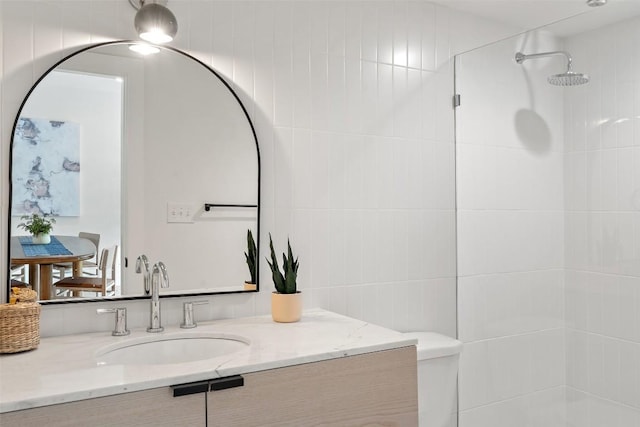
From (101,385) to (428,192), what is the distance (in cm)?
160

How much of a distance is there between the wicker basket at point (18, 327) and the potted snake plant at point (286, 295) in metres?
0.71

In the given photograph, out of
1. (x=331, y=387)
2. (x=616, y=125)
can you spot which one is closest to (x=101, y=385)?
(x=331, y=387)

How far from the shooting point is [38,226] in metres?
1.50

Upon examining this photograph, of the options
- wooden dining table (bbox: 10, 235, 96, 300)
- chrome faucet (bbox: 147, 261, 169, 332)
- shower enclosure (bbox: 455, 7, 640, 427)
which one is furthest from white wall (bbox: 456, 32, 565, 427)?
wooden dining table (bbox: 10, 235, 96, 300)

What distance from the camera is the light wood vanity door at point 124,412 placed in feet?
3.34

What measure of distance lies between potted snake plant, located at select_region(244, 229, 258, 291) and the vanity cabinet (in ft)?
1.85

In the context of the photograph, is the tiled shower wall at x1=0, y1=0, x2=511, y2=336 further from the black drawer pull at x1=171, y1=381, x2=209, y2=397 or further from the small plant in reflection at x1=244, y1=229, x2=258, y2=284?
the black drawer pull at x1=171, y1=381, x2=209, y2=397

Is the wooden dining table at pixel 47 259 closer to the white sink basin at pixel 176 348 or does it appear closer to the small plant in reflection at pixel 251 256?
the white sink basin at pixel 176 348

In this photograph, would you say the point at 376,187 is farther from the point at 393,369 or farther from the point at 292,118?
the point at 393,369

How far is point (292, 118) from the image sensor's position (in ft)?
6.31

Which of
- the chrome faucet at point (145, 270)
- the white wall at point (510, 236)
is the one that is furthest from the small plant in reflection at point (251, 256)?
the white wall at point (510, 236)

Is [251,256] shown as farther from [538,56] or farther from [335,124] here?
[538,56]


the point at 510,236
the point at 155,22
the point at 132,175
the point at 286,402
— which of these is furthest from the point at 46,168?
the point at 510,236

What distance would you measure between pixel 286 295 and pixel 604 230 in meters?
1.18
